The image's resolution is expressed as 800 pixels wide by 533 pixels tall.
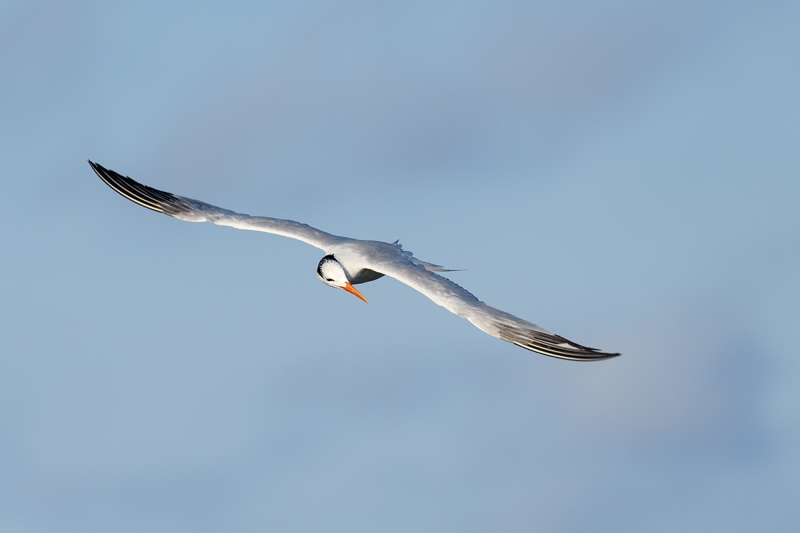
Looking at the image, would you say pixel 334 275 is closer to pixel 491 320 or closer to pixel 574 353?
pixel 491 320

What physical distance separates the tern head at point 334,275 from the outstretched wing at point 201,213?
1151mm

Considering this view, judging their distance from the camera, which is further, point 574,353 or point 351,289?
point 351,289

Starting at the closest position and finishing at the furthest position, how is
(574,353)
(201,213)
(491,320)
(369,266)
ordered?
1. (574,353)
2. (491,320)
3. (369,266)
4. (201,213)

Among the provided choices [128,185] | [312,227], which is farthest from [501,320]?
[128,185]

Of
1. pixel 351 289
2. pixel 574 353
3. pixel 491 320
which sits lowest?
pixel 574 353

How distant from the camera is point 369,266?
22625 millimetres

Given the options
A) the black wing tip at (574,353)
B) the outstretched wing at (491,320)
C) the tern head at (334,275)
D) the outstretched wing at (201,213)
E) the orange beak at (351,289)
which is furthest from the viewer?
the outstretched wing at (201,213)

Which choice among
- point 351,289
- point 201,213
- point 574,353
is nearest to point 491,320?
point 574,353

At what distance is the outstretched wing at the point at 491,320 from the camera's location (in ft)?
56.6

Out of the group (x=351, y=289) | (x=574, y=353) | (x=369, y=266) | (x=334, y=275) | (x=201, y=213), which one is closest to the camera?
(x=574, y=353)

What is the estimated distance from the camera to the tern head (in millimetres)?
23031

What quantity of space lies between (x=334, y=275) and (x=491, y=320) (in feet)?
17.9

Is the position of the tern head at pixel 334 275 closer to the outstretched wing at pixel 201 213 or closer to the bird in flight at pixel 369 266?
the bird in flight at pixel 369 266

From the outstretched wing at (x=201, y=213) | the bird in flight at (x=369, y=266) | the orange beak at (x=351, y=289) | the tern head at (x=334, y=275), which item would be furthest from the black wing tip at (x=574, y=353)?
the outstretched wing at (x=201, y=213)
